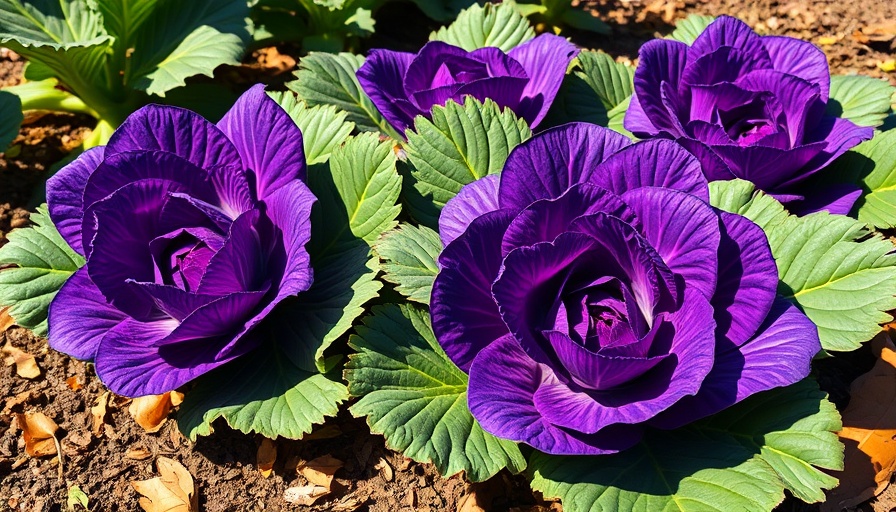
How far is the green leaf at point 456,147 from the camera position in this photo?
2119 millimetres

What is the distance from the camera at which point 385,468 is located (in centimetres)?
212

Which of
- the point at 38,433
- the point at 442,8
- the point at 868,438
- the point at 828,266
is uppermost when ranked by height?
the point at 828,266

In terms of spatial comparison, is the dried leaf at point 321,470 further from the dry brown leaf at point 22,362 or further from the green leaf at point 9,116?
the green leaf at point 9,116

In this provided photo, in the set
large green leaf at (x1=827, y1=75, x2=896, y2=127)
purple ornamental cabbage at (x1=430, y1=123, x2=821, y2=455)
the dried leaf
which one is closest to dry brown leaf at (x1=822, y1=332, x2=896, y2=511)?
purple ornamental cabbage at (x1=430, y1=123, x2=821, y2=455)

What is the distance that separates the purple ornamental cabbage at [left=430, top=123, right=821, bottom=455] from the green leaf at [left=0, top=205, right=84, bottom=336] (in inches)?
44.5

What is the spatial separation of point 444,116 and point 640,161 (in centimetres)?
61

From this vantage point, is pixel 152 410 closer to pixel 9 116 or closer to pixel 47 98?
pixel 9 116

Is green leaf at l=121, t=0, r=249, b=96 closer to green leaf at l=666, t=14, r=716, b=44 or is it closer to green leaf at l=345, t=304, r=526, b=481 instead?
green leaf at l=345, t=304, r=526, b=481

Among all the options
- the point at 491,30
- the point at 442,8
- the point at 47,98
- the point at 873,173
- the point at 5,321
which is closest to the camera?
the point at 873,173

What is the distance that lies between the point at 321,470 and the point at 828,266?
1.43m

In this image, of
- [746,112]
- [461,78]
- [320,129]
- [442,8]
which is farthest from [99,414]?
[442,8]

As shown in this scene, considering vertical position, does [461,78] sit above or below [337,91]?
above

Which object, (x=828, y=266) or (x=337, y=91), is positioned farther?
(x=337, y=91)

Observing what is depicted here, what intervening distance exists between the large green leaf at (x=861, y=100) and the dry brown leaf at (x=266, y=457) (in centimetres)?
211
